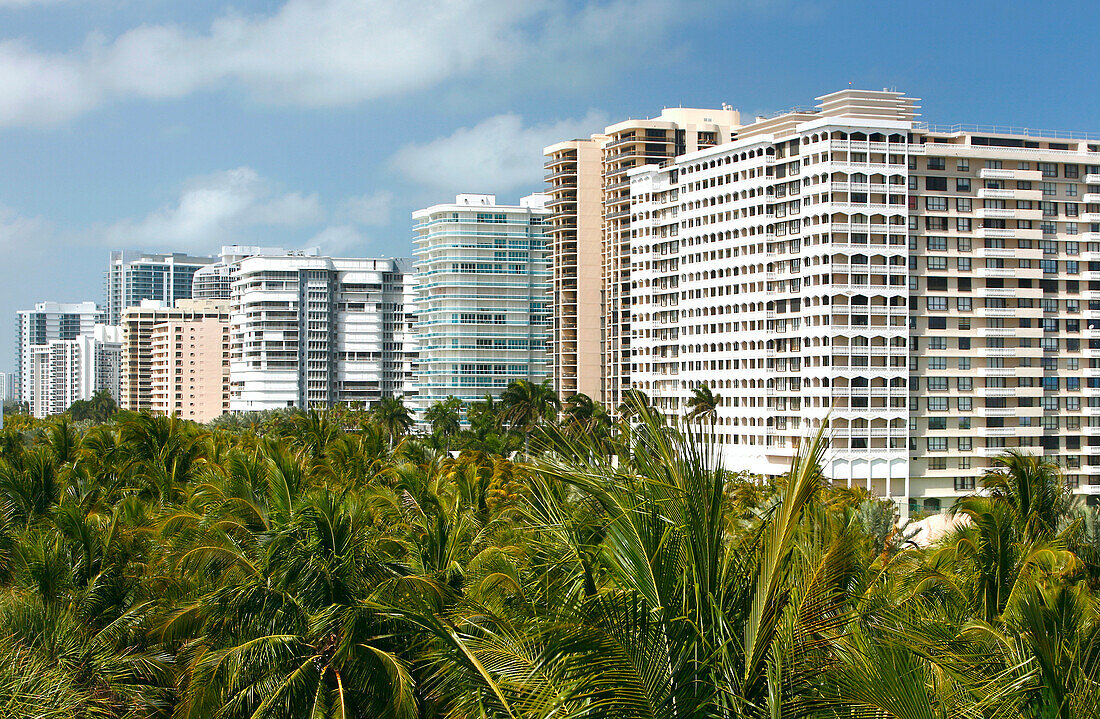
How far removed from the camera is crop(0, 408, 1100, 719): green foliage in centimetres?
998

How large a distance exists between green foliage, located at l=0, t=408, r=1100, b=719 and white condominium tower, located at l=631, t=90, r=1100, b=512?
6395cm

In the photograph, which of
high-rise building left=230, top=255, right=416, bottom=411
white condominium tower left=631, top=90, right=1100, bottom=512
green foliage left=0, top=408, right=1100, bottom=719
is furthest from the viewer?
high-rise building left=230, top=255, right=416, bottom=411

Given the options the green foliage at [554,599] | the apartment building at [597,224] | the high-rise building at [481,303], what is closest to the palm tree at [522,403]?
the apartment building at [597,224]

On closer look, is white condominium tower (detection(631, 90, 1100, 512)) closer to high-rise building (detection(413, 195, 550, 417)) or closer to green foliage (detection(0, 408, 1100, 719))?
high-rise building (detection(413, 195, 550, 417))

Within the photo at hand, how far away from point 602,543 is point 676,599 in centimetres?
137

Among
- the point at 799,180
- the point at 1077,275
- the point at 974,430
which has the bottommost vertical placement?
the point at 974,430

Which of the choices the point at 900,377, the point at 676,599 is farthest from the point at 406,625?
the point at 900,377

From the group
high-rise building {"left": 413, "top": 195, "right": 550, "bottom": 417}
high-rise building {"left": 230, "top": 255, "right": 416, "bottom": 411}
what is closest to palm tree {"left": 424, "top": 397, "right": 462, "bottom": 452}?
high-rise building {"left": 413, "top": 195, "right": 550, "bottom": 417}

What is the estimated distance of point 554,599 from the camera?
39.2 ft

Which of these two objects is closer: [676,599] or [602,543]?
[676,599]

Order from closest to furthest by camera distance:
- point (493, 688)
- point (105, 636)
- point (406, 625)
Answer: point (493, 688) → point (406, 625) → point (105, 636)

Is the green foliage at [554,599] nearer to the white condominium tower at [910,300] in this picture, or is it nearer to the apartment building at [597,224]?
the white condominium tower at [910,300]

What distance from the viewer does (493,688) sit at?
960cm

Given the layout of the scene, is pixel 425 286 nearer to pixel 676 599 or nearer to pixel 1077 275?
pixel 1077 275
